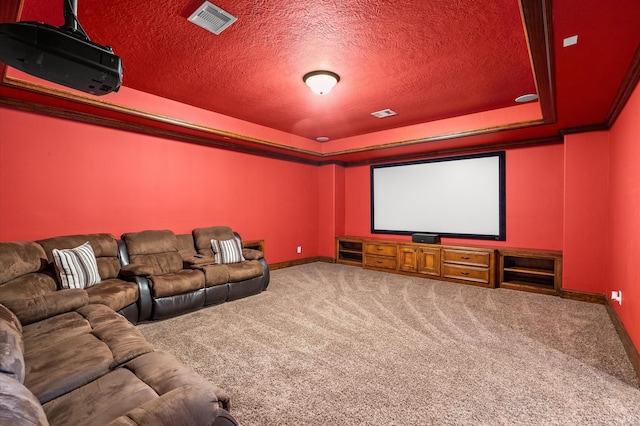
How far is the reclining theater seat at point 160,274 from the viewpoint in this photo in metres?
3.35

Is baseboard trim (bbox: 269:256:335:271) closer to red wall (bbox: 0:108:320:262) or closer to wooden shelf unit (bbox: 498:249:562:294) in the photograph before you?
red wall (bbox: 0:108:320:262)

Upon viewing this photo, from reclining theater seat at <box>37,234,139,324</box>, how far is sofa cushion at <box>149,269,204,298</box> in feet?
0.65

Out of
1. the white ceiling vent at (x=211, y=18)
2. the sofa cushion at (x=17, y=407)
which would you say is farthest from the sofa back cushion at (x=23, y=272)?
the white ceiling vent at (x=211, y=18)

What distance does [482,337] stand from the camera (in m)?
2.91

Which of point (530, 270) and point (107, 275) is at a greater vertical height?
point (107, 275)

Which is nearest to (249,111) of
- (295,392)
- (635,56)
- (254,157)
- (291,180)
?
(254,157)

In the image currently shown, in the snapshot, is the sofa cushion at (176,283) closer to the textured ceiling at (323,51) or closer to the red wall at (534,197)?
the textured ceiling at (323,51)

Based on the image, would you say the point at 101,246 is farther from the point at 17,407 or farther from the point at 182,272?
the point at 17,407

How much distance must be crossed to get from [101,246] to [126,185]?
97cm

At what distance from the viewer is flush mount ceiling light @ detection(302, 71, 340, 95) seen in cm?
317

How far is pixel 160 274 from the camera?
12.2 ft

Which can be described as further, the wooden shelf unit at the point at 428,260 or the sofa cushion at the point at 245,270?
the wooden shelf unit at the point at 428,260

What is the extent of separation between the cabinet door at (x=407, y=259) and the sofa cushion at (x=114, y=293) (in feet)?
13.6

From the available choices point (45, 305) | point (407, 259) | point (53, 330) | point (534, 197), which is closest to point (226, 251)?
point (45, 305)
